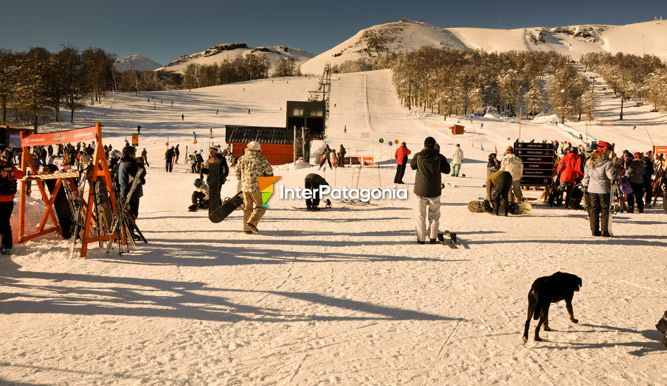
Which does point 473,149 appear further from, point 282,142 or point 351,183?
point 351,183

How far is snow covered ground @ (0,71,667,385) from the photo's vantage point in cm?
335

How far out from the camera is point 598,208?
7.98 meters

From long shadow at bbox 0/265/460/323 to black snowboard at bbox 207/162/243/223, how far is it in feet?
11.0

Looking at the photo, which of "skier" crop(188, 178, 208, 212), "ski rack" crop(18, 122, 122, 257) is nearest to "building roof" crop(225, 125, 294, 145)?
"skier" crop(188, 178, 208, 212)

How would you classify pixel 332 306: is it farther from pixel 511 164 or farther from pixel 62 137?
pixel 511 164

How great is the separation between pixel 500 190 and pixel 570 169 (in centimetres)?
252

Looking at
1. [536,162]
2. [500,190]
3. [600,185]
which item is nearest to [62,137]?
[500,190]

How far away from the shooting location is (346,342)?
3777 mm

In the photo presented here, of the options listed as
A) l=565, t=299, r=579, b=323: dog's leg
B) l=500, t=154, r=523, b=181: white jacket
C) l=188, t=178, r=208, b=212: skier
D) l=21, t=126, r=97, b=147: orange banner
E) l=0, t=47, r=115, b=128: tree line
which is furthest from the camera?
l=0, t=47, r=115, b=128: tree line

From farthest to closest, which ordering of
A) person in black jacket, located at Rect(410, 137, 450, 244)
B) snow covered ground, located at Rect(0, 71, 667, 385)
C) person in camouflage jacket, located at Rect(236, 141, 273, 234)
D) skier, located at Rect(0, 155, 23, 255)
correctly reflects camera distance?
person in camouflage jacket, located at Rect(236, 141, 273, 234) → person in black jacket, located at Rect(410, 137, 450, 244) → skier, located at Rect(0, 155, 23, 255) → snow covered ground, located at Rect(0, 71, 667, 385)

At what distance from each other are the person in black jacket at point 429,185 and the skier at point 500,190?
3.25 metres

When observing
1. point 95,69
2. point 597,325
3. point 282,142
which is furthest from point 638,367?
point 95,69

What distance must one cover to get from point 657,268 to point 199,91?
335 feet

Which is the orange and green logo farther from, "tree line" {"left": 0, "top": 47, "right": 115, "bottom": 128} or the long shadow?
"tree line" {"left": 0, "top": 47, "right": 115, "bottom": 128}
